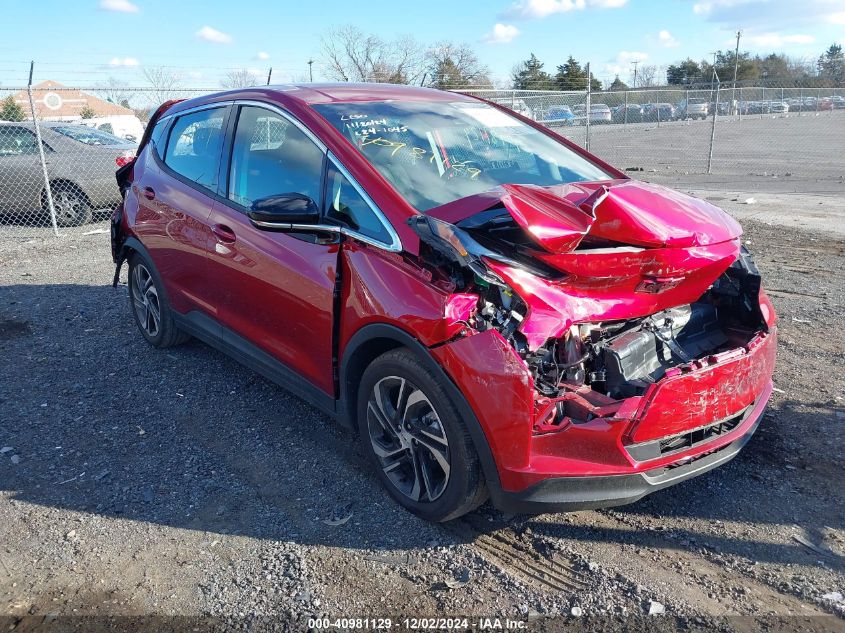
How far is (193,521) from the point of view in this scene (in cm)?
339

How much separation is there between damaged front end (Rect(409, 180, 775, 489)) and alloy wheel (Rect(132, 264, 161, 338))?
301cm

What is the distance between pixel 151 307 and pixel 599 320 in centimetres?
372

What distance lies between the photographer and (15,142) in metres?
10.8

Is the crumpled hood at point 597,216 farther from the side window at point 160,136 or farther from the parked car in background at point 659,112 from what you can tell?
the parked car in background at point 659,112

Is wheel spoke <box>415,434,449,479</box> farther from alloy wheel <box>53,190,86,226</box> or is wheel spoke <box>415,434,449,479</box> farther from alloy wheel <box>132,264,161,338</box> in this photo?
alloy wheel <box>53,190,86,226</box>

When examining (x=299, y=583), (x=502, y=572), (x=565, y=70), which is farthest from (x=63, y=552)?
Result: (x=565, y=70)

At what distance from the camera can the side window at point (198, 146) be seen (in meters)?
4.43

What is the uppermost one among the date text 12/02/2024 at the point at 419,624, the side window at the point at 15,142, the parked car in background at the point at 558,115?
the parked car in background at the point at 558,115

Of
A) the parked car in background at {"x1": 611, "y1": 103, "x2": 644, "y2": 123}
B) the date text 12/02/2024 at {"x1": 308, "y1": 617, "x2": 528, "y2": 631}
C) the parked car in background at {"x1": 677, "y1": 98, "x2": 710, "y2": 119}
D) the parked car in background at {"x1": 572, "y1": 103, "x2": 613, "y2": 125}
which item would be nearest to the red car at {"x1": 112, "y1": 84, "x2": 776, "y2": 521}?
the date text 12/02/2024 at {"x1": 308, "y1": 617, "x2": 528, "y2": 631}

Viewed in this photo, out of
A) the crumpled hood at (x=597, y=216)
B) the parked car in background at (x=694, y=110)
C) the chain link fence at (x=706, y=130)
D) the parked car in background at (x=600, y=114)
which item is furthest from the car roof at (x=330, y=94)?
the parked car in background at (x=694, y=110)

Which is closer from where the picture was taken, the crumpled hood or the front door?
the crumpled hood

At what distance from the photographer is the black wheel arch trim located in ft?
9.40

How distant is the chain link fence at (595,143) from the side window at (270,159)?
6460 mm

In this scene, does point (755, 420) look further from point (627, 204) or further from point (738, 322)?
point (627, 204)
